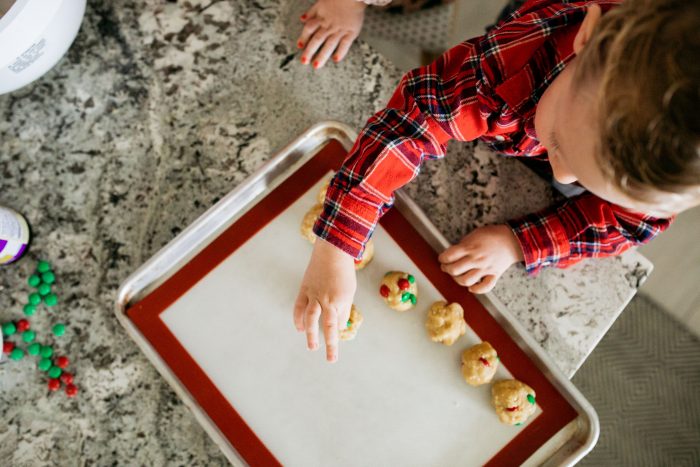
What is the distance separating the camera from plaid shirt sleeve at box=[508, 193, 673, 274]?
68 cm

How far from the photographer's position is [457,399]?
681 millimetres

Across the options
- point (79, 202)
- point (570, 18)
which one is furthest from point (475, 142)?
point (79, 202)

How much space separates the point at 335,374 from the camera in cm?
68

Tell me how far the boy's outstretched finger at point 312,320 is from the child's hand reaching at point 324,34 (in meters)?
0.33

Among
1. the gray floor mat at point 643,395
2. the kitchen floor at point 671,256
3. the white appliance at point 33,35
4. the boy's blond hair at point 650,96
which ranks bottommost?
the gray floor mat at point 643,395

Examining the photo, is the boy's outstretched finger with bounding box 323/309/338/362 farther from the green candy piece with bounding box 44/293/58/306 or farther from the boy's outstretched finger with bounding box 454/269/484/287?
the green candy piece with bounding box 44/293/58/306

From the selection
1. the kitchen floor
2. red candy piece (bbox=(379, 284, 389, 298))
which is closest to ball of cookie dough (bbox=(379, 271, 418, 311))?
red candy piece (bbox=(379, 284, 389, 298))

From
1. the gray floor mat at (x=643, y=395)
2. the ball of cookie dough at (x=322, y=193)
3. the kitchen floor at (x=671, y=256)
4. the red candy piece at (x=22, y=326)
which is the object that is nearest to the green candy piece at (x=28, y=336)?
the red candy piece at (x=22, y=326)

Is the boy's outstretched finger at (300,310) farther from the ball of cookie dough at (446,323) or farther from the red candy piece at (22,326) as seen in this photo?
the red candy piece at (22,326)

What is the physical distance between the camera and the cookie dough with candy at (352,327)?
681mm

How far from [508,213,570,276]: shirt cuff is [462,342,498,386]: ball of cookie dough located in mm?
120

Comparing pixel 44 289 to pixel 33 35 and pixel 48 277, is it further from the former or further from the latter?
pixel 33 35

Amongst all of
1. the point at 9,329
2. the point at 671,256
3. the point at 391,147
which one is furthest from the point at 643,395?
the point at 9,329

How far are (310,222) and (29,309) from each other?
38cm
